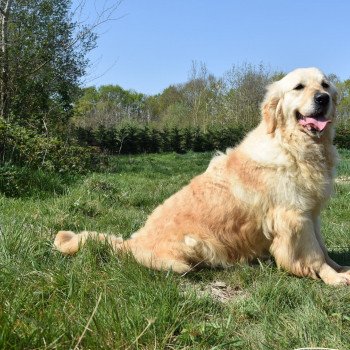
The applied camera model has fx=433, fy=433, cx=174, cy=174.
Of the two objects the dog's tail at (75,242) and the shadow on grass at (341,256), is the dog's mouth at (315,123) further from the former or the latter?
the dog's tail at (75,242)

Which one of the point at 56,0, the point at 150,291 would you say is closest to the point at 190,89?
the point at 56,0

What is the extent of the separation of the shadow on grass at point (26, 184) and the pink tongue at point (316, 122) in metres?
4.42

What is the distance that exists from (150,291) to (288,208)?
1.54 m

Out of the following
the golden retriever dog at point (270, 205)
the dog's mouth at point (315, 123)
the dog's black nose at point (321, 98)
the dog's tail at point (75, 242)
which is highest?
the dog's black nose at point (321, 98)

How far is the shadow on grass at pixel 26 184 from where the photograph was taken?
22.3ft

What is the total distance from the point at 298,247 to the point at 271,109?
126 cm

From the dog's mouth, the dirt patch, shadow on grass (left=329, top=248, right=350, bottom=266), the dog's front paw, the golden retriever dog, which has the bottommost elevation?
the dirt patch

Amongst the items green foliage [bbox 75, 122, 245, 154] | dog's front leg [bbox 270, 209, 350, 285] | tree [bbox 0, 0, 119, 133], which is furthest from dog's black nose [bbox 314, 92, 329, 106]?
green foliage [bbox 75, 122, 245, 154]

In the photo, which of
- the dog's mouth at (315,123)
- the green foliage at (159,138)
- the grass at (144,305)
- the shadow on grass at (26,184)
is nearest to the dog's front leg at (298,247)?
the grass at (144,305)

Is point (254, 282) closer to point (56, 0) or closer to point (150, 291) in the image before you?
point (150, 291)

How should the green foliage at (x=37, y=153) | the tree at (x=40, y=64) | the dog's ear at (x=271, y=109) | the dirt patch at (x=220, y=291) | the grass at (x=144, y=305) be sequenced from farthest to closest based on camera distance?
the tree at (x=40, y=64) → the green foliage at (x=37, y=153) → the dog's ear at (x=271, y=109) → the dirt patch at (x=220, y=291) → the grass at (x=144, y=305)

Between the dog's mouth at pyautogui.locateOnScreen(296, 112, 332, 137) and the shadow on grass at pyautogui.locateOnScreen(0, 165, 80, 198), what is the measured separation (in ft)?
14.5

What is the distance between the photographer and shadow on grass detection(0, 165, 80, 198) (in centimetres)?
679

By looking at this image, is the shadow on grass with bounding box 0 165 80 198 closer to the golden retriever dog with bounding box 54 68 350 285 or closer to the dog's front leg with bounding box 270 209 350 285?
the golden retriever dog with bounding box 54 68 350 285
